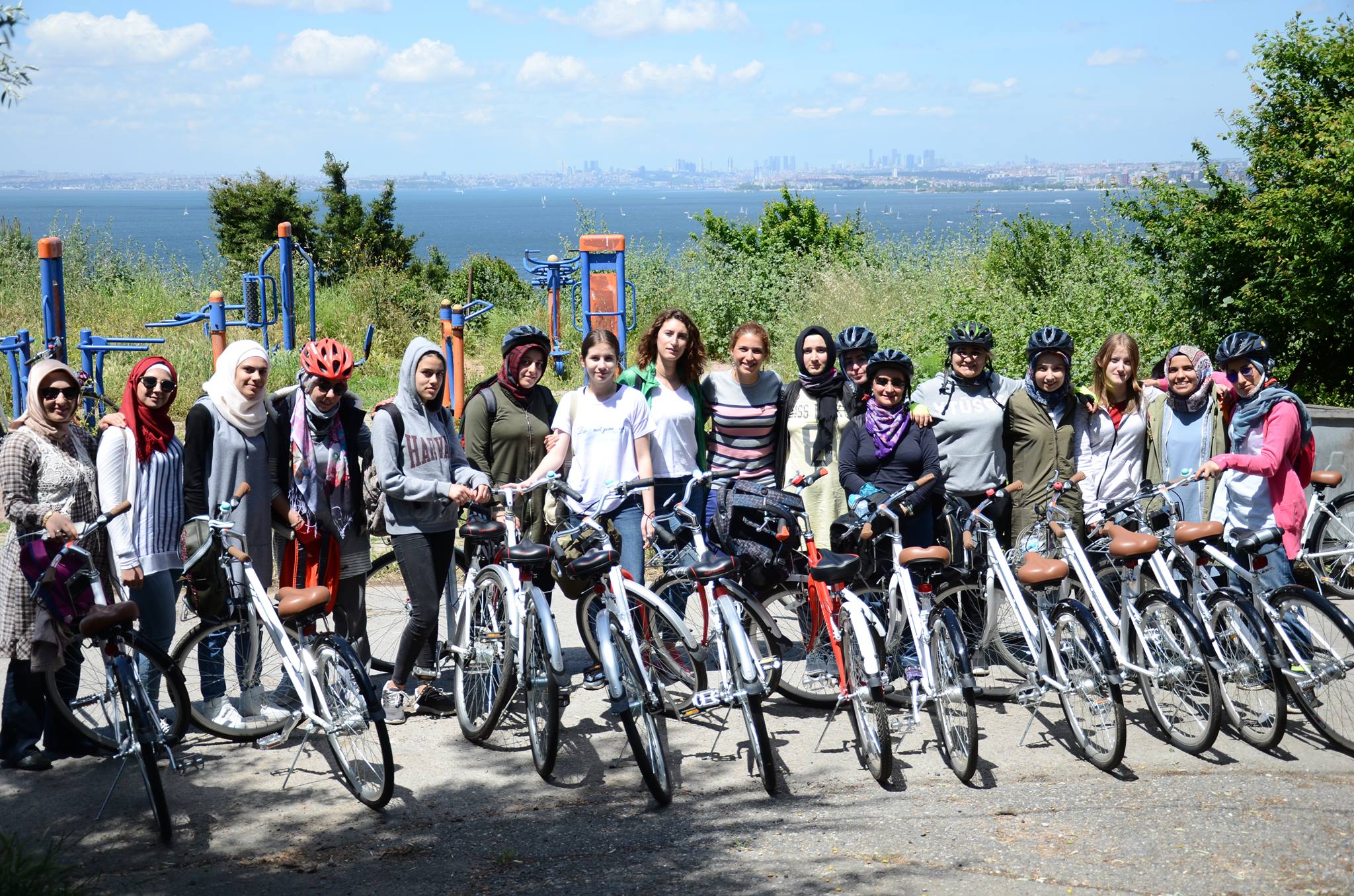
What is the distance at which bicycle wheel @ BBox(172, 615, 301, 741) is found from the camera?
18.0ft

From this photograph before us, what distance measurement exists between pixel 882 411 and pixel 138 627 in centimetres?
355

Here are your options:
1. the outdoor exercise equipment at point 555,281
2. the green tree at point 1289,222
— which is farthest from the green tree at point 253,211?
the green tree at point 1289,222

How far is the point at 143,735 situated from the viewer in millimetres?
4676

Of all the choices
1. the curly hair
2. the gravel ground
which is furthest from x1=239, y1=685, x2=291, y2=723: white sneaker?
the curly hair

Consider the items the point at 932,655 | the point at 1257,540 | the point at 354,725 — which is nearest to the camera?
the point at 354,725

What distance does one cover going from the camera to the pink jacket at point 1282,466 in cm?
602

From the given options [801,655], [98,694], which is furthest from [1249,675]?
[98,694]

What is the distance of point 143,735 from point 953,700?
3.16m

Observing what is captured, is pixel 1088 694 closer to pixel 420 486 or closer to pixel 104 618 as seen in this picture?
pixel 420 486

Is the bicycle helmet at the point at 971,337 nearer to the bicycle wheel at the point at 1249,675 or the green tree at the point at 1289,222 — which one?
the bicycle wheel at the point at 1249,675

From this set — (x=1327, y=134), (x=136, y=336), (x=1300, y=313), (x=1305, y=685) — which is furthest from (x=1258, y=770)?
(x=136, y=336)

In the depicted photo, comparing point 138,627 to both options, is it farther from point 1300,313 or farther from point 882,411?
point 1300,313

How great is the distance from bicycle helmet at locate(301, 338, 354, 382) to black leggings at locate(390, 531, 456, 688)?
79cm

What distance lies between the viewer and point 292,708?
5715 mm
